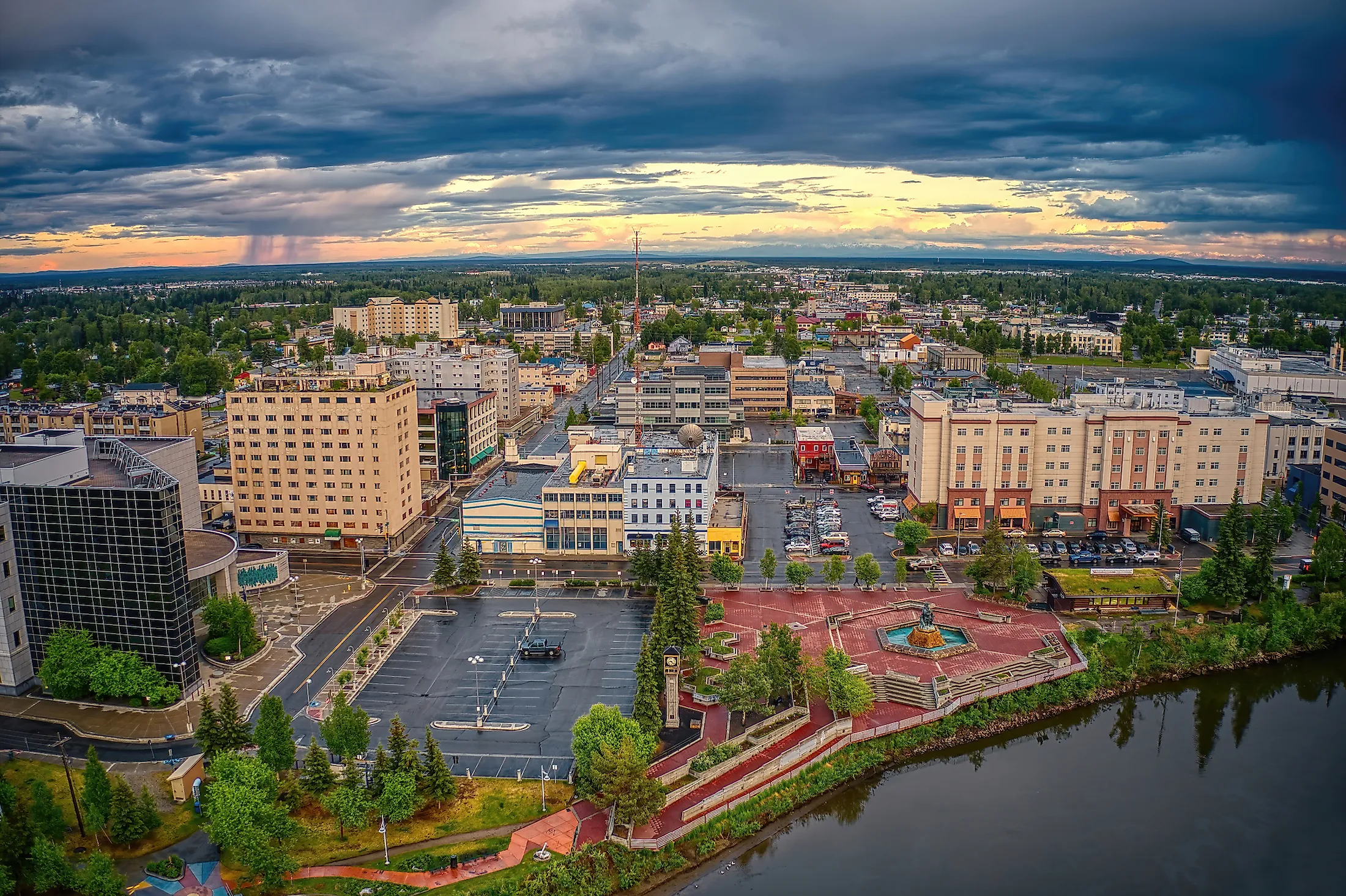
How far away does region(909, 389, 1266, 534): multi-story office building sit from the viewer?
52.1m

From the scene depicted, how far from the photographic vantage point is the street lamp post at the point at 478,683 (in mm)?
32812

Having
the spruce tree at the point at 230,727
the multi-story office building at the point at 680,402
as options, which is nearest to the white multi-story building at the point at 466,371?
the multi-story office building at the point at 680,402

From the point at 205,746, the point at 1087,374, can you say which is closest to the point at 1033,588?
the point at 205,746

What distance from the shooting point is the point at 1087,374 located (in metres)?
113

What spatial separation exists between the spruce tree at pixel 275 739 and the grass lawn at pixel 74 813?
2.31m

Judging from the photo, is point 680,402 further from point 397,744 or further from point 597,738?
point 397,744

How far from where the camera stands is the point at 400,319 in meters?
149

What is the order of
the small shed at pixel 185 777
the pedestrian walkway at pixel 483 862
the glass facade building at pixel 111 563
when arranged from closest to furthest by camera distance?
1. the pedestrian walkway at pixel 483 862
2. the small shed at pixel 185 777
3. the glass facade building at pixel 111 563

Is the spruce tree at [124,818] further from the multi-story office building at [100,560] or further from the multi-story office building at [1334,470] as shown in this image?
the multi-story office building at [1334,470]

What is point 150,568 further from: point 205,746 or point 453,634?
point 453,634

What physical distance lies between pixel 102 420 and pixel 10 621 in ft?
108

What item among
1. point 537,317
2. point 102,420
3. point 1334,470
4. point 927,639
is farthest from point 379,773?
point 537,317

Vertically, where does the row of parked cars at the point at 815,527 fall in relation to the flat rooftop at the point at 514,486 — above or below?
below

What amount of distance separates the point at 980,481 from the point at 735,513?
44.3 ft
